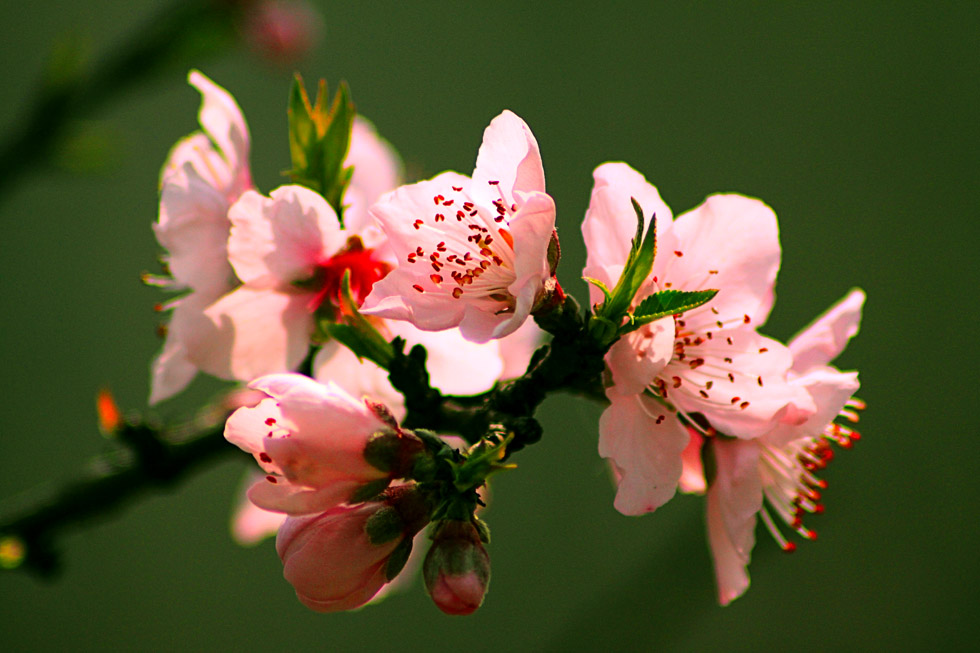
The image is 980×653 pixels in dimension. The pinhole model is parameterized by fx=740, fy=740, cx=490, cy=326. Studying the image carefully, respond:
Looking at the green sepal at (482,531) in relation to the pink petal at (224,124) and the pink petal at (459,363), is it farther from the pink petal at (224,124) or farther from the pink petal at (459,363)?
the pink petal at (224,124)

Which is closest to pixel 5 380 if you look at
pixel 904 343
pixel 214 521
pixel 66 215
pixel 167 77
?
pixel 66 215

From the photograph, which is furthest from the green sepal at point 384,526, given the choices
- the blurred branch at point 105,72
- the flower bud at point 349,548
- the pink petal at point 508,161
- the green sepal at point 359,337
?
the blurred branch at point 105,72

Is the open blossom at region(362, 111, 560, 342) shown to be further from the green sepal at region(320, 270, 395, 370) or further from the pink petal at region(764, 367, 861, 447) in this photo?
the pink petal at region(764, 367, 861, 447)

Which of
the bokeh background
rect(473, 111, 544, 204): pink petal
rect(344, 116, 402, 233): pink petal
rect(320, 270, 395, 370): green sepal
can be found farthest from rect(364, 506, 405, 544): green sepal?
the bokeh background

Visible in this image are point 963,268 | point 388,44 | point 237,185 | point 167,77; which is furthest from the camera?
point 388,44

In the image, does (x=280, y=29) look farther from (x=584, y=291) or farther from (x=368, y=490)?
(x=584, y=291)

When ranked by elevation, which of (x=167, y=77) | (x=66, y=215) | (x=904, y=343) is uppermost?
(x=167, y=77)

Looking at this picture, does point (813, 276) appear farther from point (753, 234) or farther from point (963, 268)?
point (753, 234)
